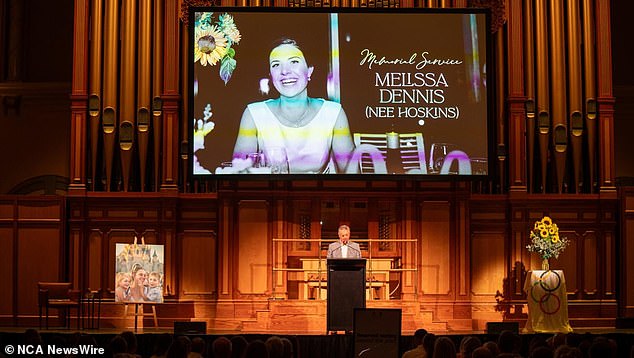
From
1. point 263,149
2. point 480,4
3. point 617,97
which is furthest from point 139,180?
point 617,97

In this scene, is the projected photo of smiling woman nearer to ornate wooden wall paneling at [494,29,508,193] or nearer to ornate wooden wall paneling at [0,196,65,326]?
ornate wooden wall paneling at [494,29,508,193]

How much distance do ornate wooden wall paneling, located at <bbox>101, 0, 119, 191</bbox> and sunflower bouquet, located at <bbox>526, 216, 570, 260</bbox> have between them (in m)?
5.92

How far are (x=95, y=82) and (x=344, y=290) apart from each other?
5.15m

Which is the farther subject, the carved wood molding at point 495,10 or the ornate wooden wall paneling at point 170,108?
the carved wood molding at point 495,10

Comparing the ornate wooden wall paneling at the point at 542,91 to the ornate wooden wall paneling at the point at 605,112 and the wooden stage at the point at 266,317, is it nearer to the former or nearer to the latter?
the ornate wooden wall paneling at the point at 605,112

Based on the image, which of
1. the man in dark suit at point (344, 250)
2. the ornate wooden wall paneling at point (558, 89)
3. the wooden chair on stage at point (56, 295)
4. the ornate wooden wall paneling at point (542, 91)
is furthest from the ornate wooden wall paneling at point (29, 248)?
the ornate wooden wall paneling at point (558, 89)

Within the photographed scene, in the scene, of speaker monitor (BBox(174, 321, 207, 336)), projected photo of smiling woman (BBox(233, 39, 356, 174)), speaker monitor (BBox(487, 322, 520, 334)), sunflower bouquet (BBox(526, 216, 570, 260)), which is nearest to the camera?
speaker monitor (BBox(174, 321, 207, 336))

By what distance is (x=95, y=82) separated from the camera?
619 inches

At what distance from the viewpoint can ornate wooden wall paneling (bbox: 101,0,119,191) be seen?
15.6 metres

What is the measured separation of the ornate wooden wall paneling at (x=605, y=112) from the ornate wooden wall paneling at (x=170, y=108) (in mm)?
6007

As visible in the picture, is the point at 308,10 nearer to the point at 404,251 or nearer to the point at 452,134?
the point at 452,134

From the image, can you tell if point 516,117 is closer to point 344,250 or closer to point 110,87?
point 344,250

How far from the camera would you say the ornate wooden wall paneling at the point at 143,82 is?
15602 mm

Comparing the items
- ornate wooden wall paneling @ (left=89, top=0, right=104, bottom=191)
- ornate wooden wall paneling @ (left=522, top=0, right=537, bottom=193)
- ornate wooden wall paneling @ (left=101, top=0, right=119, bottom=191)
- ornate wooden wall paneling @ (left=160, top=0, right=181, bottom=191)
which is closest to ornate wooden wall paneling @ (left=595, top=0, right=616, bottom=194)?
ornate wooden wall paneling @ (left=522, top=0, right=537, bottom=193)
